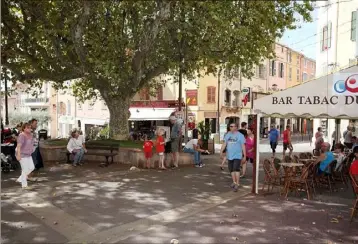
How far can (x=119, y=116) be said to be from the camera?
1570 cm

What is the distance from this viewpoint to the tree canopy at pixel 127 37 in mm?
12805

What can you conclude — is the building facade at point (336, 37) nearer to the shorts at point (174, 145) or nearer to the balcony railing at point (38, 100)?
the shorts at point (174, 145)

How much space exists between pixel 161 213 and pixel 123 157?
22.7 feet

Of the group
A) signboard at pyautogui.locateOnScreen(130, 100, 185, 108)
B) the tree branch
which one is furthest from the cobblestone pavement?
signboard at pyautogui.locateOnScreen(130, 100, 185, 108)

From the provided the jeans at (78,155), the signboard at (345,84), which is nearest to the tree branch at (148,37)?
the jeans at (78,155)

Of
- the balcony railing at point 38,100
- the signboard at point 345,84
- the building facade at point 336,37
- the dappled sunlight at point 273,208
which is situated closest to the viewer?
the dappled sunlight at point 273,208

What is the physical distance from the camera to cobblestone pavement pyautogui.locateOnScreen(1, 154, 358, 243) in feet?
19.9

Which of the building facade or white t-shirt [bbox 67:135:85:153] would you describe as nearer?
white t-shirt [bbox 67:135:85:153]

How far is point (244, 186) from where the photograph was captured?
34.3 ft

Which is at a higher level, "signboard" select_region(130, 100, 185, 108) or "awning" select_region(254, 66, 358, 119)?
"signboard" select_region(130, 100, 185, 108)

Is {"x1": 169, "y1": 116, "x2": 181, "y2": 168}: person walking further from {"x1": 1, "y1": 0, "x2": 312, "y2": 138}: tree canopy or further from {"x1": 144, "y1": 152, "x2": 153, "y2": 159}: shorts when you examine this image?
{"x1": 1, "y1": 0, "x2": 312, "y2": 138}: tree canopy

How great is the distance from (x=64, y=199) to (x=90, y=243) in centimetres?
292

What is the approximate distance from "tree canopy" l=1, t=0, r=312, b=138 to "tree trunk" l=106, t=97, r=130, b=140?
0.04 metres

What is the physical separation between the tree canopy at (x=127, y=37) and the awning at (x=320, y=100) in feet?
13.0
